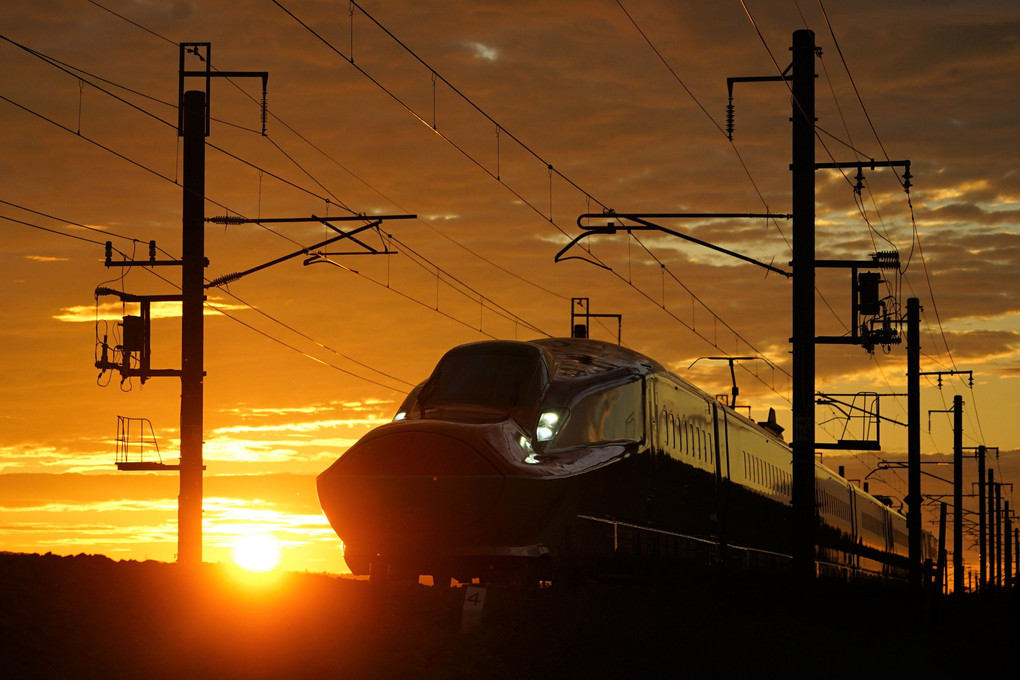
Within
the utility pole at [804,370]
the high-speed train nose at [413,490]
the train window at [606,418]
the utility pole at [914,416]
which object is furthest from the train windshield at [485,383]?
the utility pole at [914,416]

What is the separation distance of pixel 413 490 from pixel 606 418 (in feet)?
11.9

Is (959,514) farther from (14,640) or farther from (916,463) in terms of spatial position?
(14,640)

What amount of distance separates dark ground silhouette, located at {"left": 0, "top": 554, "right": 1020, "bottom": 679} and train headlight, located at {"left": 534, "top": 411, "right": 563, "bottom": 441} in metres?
2.10

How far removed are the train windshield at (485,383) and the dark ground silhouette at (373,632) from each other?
271 centimetres

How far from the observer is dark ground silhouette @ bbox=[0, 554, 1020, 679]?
1016cm

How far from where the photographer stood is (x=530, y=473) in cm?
1557

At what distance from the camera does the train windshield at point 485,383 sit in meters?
17.3

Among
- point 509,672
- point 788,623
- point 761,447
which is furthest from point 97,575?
point 761,447

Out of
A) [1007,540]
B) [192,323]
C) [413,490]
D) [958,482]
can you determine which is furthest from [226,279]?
[1007,540]

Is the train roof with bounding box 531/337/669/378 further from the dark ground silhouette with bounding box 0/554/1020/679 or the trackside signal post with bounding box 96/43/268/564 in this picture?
the trackside signal post with bounding box 96/43/268/564

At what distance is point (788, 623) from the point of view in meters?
19.3

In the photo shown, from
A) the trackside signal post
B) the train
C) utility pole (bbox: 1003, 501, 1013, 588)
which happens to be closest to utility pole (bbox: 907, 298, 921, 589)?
the train

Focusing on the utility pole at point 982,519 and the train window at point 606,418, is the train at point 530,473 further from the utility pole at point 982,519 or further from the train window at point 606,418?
the utility pole at point 982,519

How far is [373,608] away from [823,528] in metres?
29.3
